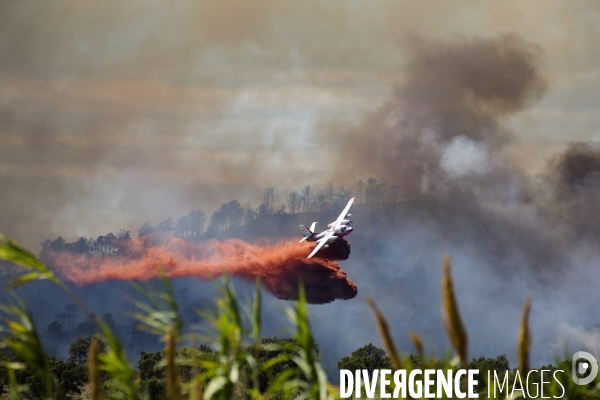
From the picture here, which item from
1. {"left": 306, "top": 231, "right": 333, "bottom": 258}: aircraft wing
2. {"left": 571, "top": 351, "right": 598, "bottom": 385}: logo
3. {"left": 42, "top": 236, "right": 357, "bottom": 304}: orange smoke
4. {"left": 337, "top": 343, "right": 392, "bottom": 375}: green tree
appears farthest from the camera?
{"left": 337, "top": 343, "right": 392, "bottom": 375}: green tree

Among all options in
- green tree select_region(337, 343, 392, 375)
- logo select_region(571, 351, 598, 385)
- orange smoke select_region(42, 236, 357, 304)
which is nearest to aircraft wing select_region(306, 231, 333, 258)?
orange smoke select_region(42, 236, 357, 304)

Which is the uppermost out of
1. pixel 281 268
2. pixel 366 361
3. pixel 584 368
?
pixel 281 268

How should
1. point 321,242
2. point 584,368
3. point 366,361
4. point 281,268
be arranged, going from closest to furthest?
point 584,368
point 321,242
point 281,268
point 366,361

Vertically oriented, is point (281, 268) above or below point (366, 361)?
above

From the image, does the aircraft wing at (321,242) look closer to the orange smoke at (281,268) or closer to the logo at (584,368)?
the orange smoke at (281,268)

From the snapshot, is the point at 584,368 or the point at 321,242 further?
the point at 321,242

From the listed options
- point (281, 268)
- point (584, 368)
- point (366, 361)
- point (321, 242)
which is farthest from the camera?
point (366, 361)

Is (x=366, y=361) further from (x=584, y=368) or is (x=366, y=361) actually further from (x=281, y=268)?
(x=584, y=368)

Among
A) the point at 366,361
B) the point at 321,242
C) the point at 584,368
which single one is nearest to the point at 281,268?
the point at 321,242

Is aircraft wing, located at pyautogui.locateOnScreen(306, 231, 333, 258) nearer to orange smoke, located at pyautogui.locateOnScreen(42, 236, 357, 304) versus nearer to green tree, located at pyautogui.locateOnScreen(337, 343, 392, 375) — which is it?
orange smoke, located at pyautogui.locateOnScreen(42, 236, 357, 304)

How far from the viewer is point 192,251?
18938 centimetres

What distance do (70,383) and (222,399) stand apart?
11457cm

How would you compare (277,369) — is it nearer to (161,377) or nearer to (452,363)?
(161,377)

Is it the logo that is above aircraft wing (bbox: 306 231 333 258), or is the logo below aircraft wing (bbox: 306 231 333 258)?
below
